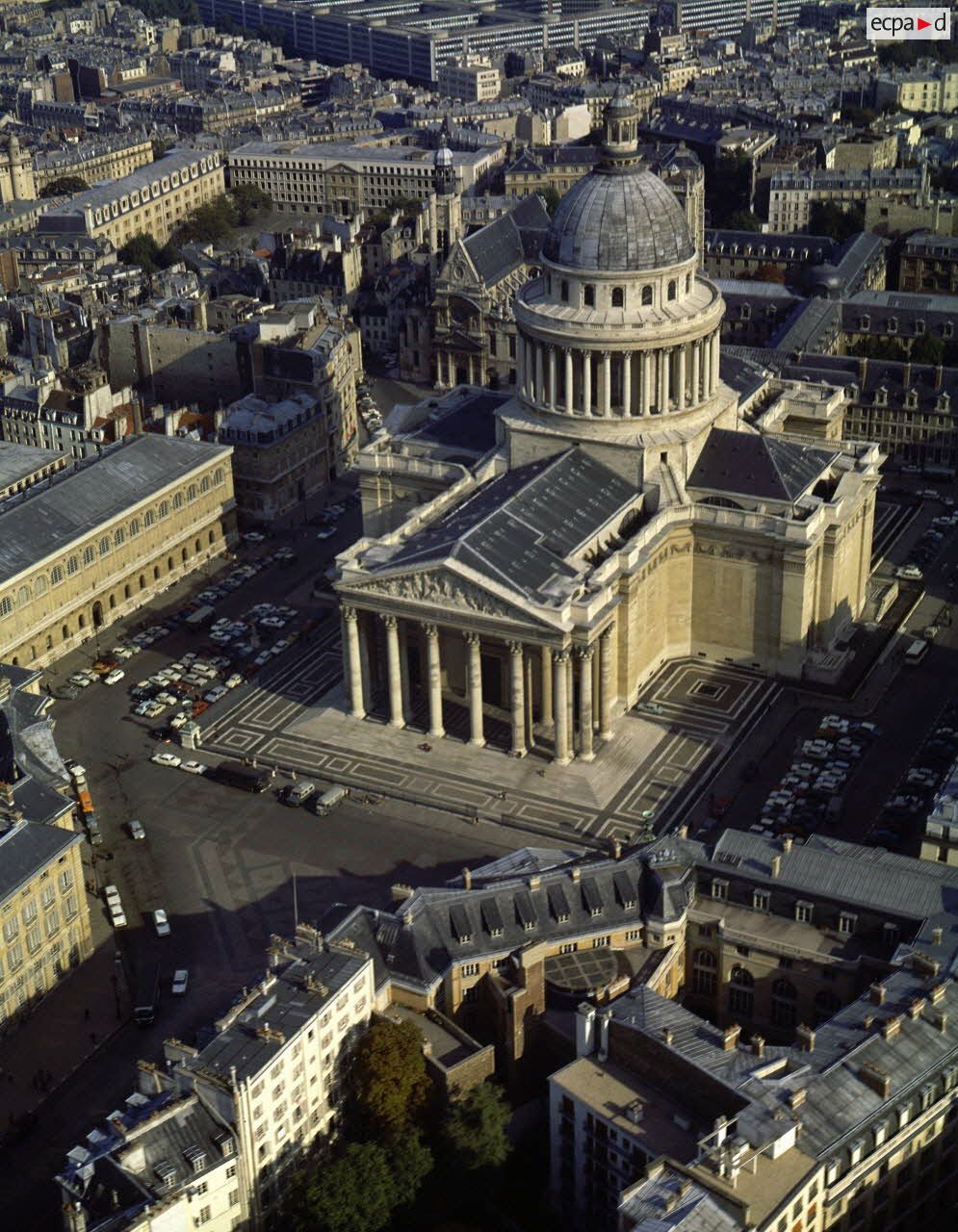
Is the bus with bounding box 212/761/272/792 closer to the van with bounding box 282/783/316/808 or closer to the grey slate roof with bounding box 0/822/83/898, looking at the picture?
the van with bounding box 282/783/316/808

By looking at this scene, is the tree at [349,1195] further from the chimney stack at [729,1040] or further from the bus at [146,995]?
the bus at [146,995]

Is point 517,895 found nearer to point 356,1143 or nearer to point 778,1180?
point 356,1143

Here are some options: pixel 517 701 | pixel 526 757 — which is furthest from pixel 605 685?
pixel 526 757

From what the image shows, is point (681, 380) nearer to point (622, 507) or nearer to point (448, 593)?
→ point (622, 507)

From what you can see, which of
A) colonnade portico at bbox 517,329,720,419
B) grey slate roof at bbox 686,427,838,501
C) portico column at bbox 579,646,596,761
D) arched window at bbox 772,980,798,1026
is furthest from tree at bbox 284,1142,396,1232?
colonnade portico at bbox 517,329,720,419

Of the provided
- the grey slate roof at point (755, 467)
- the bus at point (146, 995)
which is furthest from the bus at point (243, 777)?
the grey slate roof at point (755, 467)

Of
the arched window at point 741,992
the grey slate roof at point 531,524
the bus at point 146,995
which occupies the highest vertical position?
the grey slate roof at point 531,524
